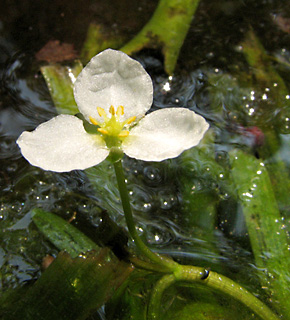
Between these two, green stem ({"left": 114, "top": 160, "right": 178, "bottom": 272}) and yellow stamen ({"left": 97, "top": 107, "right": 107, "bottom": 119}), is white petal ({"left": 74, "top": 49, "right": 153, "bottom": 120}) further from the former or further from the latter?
green stem ({"left": 114, "top": 160, "right": 178, "bottom": 272})

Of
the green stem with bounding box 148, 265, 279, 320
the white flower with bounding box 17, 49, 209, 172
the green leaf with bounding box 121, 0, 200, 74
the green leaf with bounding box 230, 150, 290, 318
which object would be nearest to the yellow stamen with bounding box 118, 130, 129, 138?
the white flower with bounding box 17, 49, 209, 172

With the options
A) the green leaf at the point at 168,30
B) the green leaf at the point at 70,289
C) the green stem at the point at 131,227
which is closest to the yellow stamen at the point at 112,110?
the green stem at the point at 131,227

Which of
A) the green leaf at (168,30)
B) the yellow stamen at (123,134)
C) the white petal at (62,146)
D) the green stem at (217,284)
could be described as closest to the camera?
the white petal at (62,146)

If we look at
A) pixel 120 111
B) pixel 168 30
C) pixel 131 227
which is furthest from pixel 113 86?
pixel 168 30

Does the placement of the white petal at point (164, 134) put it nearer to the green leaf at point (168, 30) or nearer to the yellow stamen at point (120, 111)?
the yellow stamen at point (120, 111)

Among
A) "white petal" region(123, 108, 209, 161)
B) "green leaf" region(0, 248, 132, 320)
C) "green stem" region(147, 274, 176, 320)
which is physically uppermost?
"white petal" region(123, 108, 209, 161)

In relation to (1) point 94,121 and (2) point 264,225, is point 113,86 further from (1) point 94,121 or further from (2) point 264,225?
(2) point 264,225
